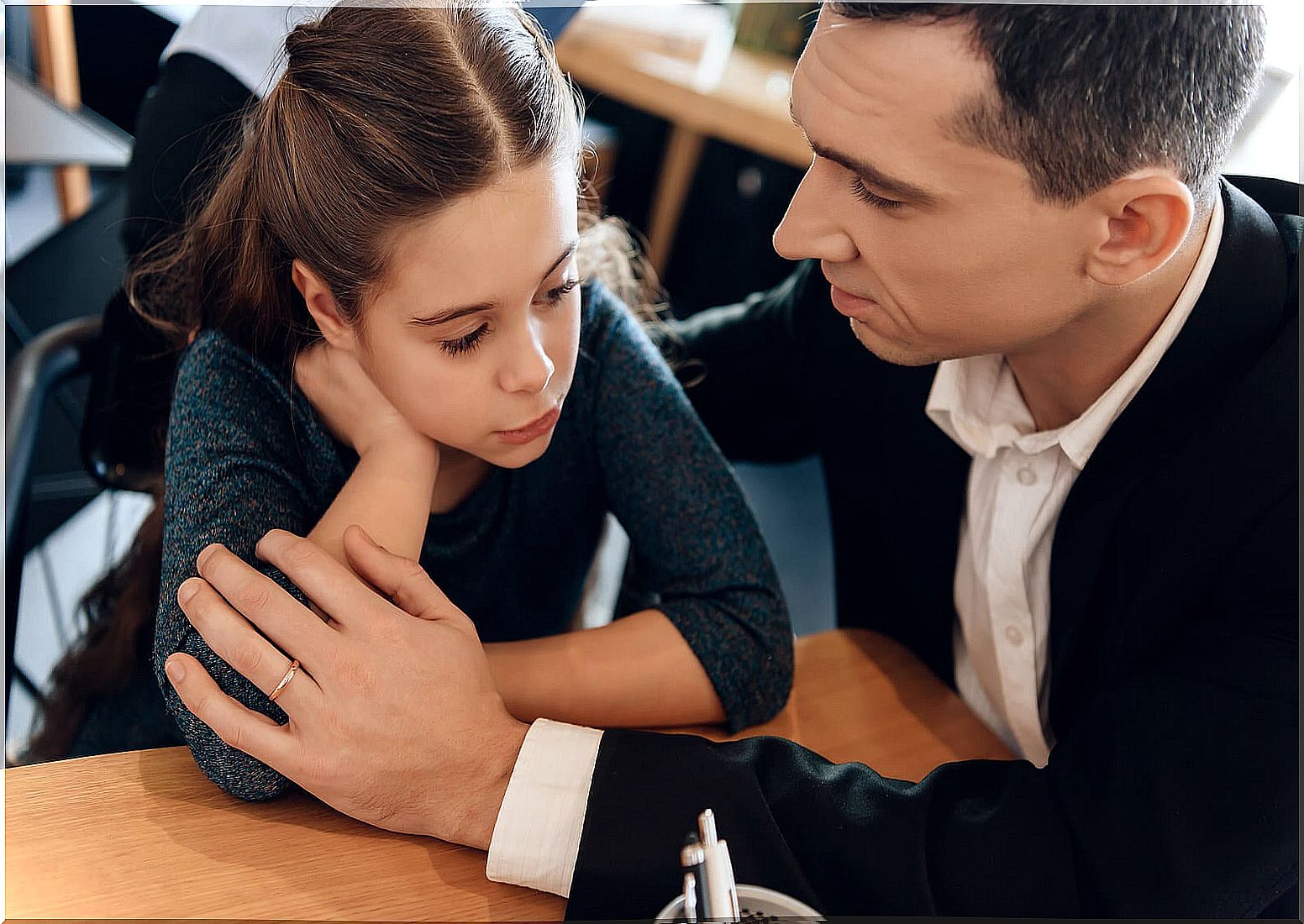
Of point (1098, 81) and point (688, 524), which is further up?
point (1098, 81)

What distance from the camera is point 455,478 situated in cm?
102

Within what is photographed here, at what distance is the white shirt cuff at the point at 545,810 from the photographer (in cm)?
70

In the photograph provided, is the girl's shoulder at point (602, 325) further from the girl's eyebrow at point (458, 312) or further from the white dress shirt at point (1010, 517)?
the white dress shirt at point (1010, 517)

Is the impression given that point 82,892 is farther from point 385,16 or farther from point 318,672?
point 385,16

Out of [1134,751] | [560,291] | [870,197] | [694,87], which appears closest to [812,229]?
[870,197]

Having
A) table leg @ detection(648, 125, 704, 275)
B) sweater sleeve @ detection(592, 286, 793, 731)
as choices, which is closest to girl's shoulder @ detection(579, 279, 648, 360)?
sweater sleeve @ detection(592, 286, 793, 731)

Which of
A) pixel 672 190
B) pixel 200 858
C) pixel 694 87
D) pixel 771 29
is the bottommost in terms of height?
pixel 672 190

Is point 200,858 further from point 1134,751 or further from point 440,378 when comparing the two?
point 1134,751

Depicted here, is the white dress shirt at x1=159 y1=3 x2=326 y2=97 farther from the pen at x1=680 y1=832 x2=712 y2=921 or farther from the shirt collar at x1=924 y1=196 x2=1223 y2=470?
the pen at x1=680 y1=832 x2=712 y2=921

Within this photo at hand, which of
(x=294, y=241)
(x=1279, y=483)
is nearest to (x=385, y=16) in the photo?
(x=294, y=241)

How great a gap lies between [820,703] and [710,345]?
475mm

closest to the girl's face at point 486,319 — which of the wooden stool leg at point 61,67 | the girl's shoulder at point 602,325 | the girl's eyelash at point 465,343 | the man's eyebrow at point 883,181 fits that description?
the girl's eyelash at point 465,343

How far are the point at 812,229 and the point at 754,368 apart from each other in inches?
15.1

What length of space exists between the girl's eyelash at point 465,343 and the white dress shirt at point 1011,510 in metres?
0.45
